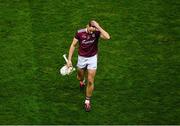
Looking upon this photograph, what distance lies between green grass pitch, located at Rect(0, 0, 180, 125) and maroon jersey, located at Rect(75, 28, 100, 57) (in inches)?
61.1

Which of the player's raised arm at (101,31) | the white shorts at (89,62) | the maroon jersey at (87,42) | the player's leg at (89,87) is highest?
the player's raised arm at (101,31)

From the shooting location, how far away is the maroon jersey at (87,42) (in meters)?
11.7

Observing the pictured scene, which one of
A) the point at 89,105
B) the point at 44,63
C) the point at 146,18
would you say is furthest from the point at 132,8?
the point at 89,105

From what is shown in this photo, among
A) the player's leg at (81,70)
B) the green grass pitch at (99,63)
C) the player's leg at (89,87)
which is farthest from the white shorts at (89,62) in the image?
the green grass pitch at (99,63)

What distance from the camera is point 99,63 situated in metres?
14.1

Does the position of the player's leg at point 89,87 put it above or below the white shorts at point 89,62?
below

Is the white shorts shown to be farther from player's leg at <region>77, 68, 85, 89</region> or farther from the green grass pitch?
the green grass pitch

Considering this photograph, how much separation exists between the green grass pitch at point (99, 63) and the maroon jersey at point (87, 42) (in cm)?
155

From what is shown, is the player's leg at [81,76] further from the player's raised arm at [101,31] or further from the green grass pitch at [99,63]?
the player's raised arm at [101,31]

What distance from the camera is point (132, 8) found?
53.4ft

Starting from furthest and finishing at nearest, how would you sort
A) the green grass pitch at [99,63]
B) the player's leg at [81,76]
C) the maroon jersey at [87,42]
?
the player's leg at [81,76] → the green grass pitch at [99,63] → the maroon jersey at [87,42]

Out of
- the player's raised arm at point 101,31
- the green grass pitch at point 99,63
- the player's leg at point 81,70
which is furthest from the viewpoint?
the green grass pitch at point 99,63

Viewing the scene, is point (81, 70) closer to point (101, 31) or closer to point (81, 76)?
point (81, 76)

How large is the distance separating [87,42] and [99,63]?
236 centimetres
